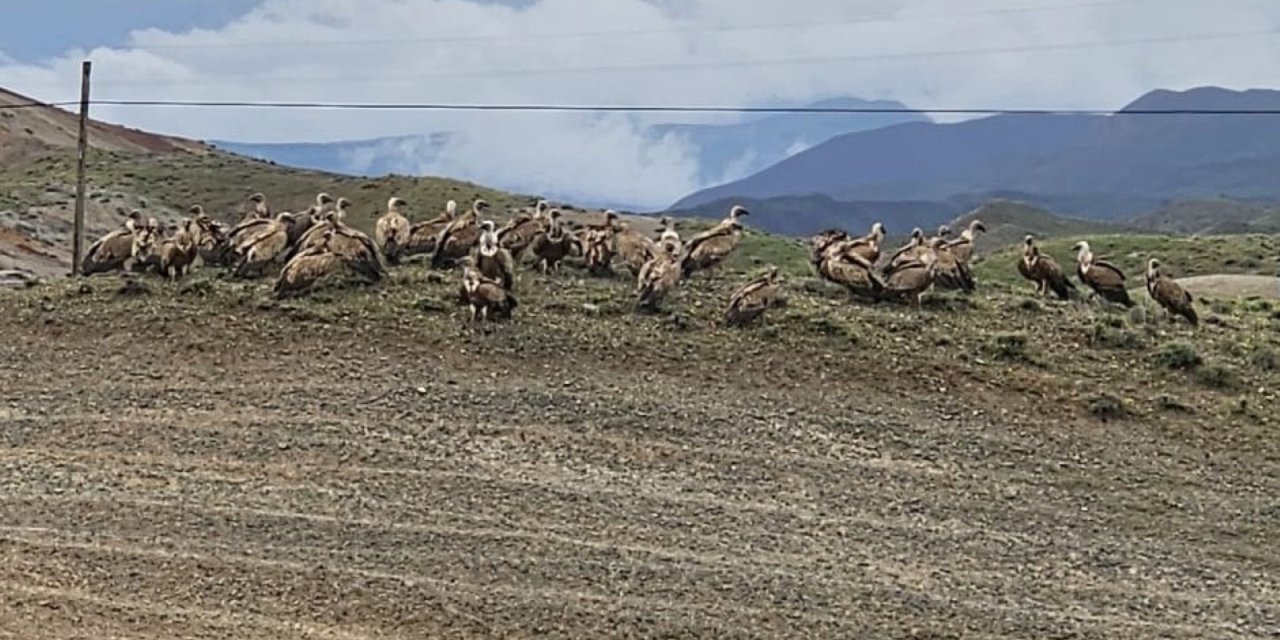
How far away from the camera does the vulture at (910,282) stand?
17.9 meters

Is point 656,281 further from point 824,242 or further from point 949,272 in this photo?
point 824,242

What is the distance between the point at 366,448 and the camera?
13.1 m

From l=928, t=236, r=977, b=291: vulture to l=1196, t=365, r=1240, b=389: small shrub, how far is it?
3.59 metres

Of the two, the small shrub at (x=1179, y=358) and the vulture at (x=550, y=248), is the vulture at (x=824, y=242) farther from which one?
the small shrub at (x=1179, y=358)

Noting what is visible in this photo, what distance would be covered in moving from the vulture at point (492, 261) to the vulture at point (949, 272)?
17.3ft

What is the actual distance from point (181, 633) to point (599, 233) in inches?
435

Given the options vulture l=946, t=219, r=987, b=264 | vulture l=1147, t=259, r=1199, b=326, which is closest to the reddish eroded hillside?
vulture l=946, t=219, r=987, b=264

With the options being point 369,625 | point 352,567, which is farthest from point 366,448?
point 369,625

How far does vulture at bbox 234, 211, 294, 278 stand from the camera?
18.1m

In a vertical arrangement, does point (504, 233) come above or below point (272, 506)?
above

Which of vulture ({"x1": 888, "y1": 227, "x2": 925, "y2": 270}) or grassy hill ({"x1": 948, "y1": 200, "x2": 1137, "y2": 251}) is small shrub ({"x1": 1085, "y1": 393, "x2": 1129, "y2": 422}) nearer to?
vulture ({"x1": 888, "y1": 227, "x2": 925, "y2": 270})

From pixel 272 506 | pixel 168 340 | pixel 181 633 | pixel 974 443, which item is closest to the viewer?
pixel 181 633

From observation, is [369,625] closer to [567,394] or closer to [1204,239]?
[567,394]

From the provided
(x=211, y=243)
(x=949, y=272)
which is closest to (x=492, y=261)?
(x=211, y=243)
